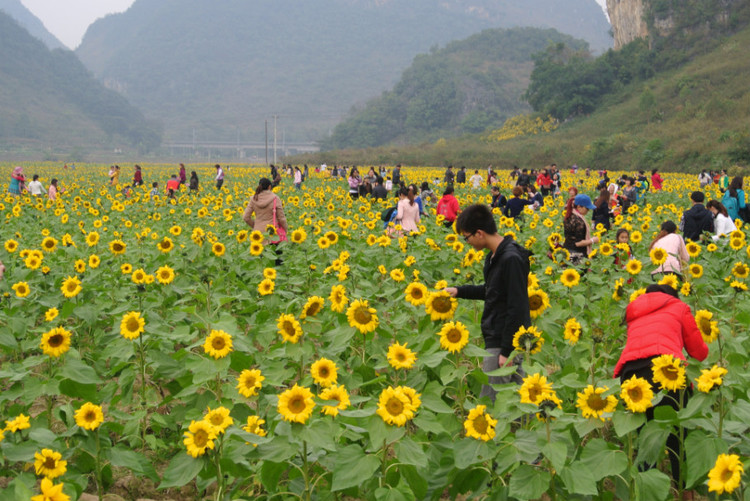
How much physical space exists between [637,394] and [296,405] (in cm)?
130

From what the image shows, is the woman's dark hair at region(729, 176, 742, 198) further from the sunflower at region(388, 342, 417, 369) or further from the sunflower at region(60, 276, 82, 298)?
the sunflower at region(60, 276, 82, 298)

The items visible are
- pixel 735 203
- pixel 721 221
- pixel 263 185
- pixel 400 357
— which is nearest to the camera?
pixel 400 357

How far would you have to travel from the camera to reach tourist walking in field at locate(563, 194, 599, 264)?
24.1ft

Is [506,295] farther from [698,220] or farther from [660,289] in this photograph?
[698,220]

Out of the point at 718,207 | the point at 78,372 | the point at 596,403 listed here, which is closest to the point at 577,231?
the point at 718,207

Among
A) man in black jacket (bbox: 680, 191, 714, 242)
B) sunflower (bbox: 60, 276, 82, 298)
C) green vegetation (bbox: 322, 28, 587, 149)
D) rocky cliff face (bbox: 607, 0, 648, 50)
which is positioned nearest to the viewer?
sunflower (bbox: 60, 276, 82, 298)

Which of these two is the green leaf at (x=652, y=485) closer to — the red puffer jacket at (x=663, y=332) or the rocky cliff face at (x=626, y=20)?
the red puffer jacket at (x=663, y=332)

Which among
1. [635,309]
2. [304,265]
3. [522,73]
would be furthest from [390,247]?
[522,73]

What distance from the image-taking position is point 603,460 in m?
2.48

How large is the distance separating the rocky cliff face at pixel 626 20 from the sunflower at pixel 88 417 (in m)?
69.5

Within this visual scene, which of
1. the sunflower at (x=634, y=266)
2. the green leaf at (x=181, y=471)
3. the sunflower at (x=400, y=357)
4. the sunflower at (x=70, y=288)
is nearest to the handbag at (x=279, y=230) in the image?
the sunflower at (x=70, y=288)

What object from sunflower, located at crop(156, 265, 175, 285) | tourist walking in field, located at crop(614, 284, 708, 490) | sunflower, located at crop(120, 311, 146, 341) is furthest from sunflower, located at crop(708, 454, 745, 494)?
sunflower, located at crop(156, 265, 175, 285)

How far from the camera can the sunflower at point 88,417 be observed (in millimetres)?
2594

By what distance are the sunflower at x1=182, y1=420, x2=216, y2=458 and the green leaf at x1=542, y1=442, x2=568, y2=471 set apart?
4.09ft
